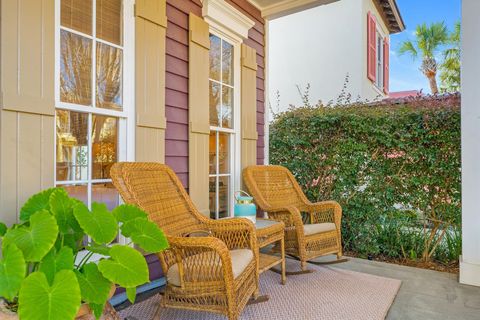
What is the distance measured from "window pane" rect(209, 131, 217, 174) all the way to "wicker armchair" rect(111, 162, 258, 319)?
0.88 m

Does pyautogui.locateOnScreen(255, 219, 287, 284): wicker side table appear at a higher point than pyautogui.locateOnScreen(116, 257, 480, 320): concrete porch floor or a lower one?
higher

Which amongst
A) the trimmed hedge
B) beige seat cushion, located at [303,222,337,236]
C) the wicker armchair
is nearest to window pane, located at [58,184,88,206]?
the wicker armchair

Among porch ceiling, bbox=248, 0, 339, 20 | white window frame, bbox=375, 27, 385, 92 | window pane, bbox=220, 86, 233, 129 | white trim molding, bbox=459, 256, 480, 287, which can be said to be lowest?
white trim molding, bbox=459, 256, 480, 287

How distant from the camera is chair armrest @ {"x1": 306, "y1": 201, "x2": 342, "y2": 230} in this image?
3.35 meters

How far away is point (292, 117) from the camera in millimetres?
4426

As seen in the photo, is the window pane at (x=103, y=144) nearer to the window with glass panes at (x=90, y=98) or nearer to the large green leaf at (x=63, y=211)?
the window with glass panes at (x=90, y=98)

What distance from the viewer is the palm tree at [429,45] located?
36.6ft

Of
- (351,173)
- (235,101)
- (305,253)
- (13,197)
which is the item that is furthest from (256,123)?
(13,197)

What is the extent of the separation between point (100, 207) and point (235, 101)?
2.48m

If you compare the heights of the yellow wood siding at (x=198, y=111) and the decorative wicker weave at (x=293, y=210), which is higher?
the yellow wood siding at (x=198, y=111)

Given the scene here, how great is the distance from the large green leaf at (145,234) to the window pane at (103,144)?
0.92 m

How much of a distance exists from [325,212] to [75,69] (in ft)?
8.49

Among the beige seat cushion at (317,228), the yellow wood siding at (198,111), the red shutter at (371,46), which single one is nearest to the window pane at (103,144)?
the yellow wood siding at (198,111)

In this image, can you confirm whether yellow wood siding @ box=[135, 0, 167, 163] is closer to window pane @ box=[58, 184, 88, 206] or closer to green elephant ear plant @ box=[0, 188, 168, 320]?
window pane @ box=[58, 184, 88, 206]
